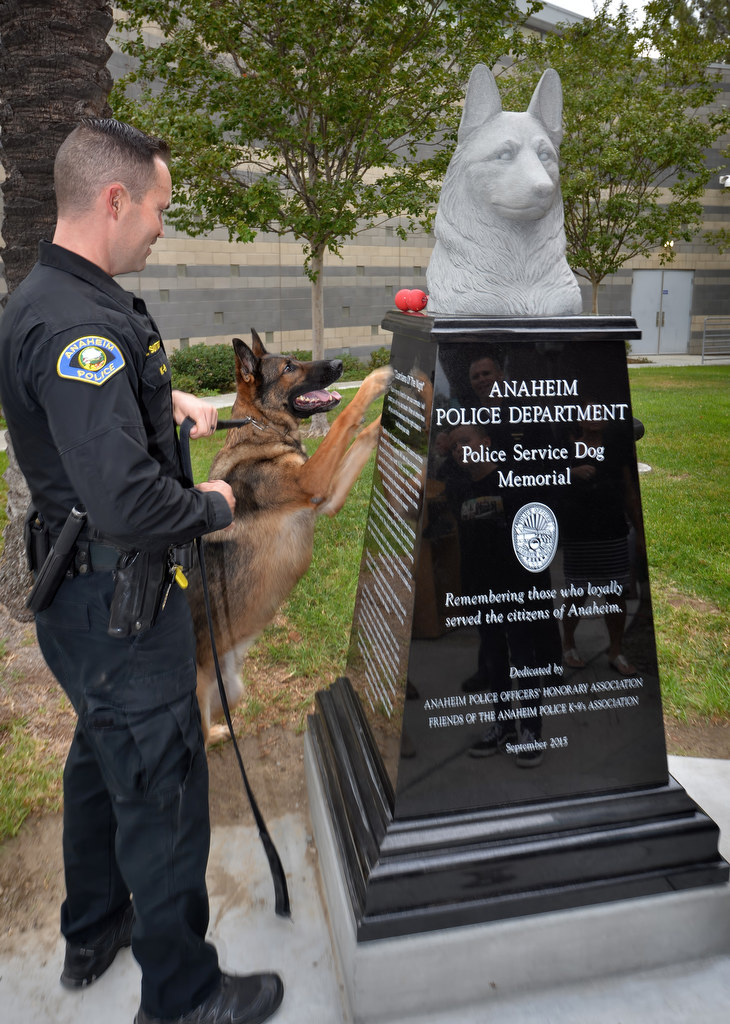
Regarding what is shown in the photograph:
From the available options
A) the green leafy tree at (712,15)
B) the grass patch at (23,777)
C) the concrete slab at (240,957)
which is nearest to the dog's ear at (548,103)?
the concrete slab at (240,957)

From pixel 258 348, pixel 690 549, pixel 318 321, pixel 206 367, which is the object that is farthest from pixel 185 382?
pixel 258 348

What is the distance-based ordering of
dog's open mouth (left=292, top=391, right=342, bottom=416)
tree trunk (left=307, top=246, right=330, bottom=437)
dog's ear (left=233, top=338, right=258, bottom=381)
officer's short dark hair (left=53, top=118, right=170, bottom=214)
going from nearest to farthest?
1. officer's short dark hair (left=53, top=118, right=170, bottom=214)
2. dog's ear (left=233, top=338, right=258, bottom=381)
3. dog's open mouth (left=292, top=391, right=342, bottom=416)
4. tree trunk (left=307, top=246, right=330, bottom=437)

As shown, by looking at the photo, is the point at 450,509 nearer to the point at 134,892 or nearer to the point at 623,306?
the point at 134,892

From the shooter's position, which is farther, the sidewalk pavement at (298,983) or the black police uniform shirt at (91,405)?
the sidewalk pavement at (298,983)

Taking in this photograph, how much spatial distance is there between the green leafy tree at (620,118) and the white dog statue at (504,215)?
46.3 feet

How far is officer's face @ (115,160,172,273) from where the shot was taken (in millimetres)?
1909

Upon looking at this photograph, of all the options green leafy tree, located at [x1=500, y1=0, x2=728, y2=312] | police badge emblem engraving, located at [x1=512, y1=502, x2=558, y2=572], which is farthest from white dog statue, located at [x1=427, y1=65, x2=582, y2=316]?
green leafy tree, located at [x1=500, y1=0, x2=728, y2=312]

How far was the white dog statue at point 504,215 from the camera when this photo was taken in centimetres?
227

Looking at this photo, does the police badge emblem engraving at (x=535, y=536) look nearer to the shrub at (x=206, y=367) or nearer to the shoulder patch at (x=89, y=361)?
the shoulder patch at (x=89, y=361)

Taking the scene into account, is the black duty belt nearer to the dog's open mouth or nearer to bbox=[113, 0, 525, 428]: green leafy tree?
the dog's open mouth

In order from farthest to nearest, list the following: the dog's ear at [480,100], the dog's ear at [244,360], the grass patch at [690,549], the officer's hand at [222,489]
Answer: the grass patch at [690,549] → the dog's ear at [244,360] → the dog's ear at [480,100] → the officer's hand at [222,489]

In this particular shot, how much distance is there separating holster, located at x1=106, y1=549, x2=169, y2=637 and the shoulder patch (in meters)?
0.48

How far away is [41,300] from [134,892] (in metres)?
1.58

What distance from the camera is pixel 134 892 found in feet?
6.63
